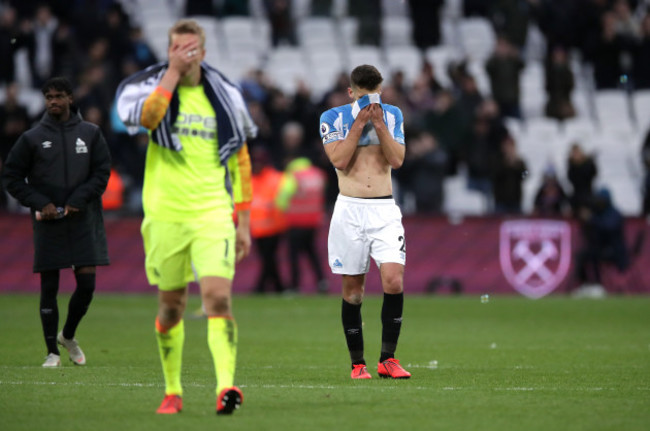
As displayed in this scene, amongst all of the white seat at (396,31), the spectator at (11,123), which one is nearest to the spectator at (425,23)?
the white seat at (396,31)

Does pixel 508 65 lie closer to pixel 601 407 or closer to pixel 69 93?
pixel 69 93

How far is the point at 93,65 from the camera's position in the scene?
79.1 feet

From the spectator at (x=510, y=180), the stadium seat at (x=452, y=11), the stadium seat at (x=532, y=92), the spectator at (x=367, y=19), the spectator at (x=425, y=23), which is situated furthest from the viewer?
the stadium seat at (x=452, y=11)

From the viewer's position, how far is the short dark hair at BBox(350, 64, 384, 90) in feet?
32.2

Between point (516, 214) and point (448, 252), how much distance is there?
1.41m

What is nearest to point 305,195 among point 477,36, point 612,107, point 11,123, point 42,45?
point 11,123

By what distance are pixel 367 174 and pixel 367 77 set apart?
0.79 m

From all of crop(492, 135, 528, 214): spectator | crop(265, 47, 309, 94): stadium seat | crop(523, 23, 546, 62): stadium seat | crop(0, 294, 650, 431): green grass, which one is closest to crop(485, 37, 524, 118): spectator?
crop(492, 135, 528, 214): spectator

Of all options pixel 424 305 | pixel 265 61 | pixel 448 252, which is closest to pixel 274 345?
pixel 424 305

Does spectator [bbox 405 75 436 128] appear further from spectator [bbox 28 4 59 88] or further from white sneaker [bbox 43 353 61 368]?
white sneaker [bbox 43 353 61 368]

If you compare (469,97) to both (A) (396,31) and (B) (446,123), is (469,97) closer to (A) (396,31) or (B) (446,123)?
(B) (446,123)

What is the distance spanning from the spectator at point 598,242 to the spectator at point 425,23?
300 inches

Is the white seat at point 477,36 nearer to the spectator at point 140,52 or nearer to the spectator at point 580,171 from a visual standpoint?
the spectator at point 580,171

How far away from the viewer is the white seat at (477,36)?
28.8 metres
